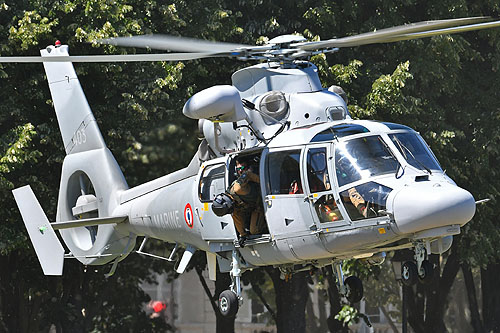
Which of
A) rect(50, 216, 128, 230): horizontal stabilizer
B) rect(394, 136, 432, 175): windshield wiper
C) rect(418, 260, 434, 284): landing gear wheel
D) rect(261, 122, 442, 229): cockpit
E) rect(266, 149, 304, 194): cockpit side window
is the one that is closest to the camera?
rect(261, 122, 442, 229): cockpit

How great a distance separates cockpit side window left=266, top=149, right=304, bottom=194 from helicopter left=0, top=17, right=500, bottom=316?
2cm

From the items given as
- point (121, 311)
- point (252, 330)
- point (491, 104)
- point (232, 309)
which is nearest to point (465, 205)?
point (232, 309)

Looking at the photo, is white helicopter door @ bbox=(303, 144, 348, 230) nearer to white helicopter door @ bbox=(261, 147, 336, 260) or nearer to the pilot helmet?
white helicopter door @ bbox=(261, 147, 336, 260)

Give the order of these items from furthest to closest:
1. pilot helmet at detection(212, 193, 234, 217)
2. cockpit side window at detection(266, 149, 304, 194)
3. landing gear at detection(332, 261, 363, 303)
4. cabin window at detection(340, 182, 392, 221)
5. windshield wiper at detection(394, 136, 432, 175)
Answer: landing gear at detection(332, 261, 363, 303)
pilot helmet at detection(212, 193, 234, 217)
cockpit side window at detection(266, 149, 304, 194)
windshield wiper at detection(394, 136, 432, 175)
cabin window at detection(340, 182, 392, 221)

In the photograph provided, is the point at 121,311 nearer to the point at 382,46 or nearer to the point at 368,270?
the point at 368,270

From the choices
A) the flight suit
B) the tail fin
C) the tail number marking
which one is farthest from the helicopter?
the tail number marking

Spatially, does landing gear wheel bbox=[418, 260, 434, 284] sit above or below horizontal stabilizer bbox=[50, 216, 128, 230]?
below

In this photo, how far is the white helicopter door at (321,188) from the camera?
44.7ft

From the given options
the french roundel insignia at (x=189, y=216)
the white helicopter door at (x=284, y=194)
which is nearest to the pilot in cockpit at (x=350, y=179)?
the white helicopter door at (x=284, y=194)

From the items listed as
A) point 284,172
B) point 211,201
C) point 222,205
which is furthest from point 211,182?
point 284,172

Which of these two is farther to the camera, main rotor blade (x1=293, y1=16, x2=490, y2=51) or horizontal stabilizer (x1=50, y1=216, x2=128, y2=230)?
horizontal stabilizer (x1=50, y1=216, x2=128, y2=230)

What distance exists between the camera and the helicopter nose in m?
12.6

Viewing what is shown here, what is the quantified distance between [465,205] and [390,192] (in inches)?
39.5

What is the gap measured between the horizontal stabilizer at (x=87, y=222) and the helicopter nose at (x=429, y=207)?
6.74 m
